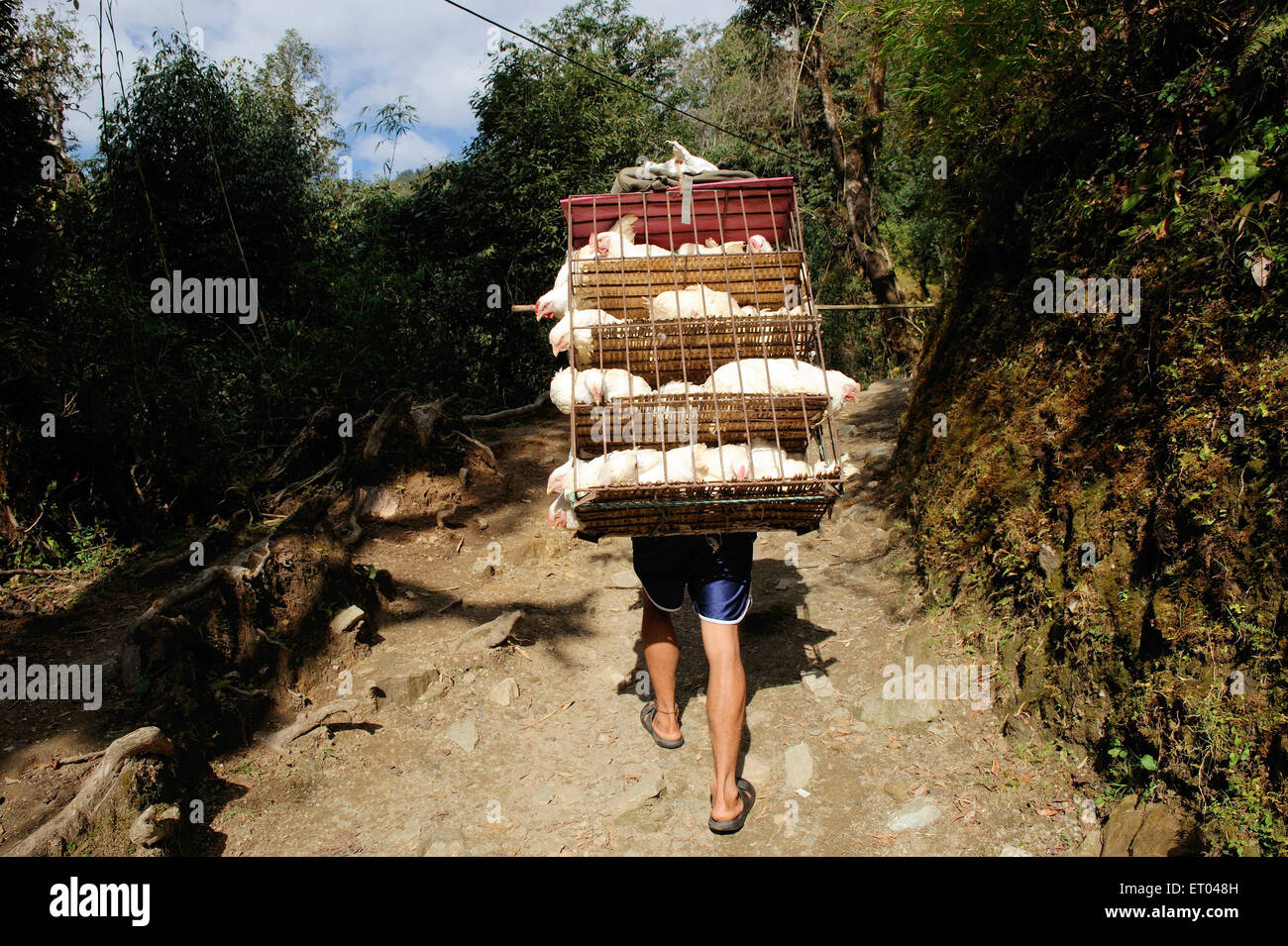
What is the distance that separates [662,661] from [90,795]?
7.34ft

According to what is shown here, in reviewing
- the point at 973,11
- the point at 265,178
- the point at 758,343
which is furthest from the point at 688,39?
the point at 758,343

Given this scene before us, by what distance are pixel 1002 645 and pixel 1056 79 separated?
2.99 meters

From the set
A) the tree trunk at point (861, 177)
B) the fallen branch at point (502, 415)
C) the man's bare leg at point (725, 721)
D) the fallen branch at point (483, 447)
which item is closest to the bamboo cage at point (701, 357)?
the man's bare leg at point (725, 721)

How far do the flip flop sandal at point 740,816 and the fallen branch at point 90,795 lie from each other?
7.34ft

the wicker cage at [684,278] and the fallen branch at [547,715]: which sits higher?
the wicker cage at [684,278]

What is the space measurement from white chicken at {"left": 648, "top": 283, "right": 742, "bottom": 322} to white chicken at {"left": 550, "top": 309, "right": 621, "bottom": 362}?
194mm

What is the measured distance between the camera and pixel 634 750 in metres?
3.72

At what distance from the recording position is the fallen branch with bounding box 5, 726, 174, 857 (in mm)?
2764

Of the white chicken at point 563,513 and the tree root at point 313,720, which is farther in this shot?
the tree root at point 313,720

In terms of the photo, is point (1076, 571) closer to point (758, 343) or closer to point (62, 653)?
point (758, 343)

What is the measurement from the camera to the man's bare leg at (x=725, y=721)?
306 centimetres
